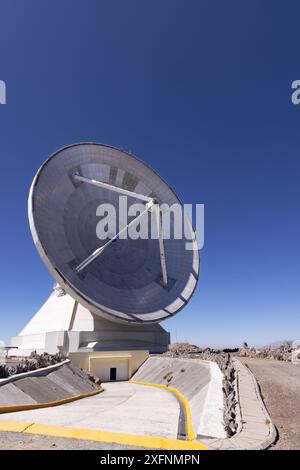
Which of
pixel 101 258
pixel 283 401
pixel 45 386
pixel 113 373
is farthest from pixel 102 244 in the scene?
pixel 283 401

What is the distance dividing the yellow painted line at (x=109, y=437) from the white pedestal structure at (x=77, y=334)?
26.1 metres

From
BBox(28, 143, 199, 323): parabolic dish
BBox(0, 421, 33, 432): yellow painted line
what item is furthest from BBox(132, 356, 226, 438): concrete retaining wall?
BBox(0, 421, 33, 432): yellow painted line

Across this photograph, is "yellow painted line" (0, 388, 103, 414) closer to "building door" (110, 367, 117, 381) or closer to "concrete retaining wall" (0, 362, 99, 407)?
"concrete retaining wall" (0, 362, 99, 407)

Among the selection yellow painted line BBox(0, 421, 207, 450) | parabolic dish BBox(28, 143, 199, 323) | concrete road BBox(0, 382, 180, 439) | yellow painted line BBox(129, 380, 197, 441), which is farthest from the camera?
parabolic dish BBox(28, 143, 199, 323)

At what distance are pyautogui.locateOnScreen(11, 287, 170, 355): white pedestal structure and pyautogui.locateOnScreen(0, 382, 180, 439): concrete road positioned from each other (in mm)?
15975

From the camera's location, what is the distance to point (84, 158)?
1678 inches

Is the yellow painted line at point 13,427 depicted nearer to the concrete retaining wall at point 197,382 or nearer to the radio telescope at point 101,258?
the concrete retaining wall at point 197,382

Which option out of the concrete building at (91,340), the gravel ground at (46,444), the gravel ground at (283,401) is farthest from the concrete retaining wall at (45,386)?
the gravel ground at (283,401)

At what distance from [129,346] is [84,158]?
23.5m

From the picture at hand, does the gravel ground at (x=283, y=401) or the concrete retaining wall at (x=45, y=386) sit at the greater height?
the gravel ground at (x=283, y=401)

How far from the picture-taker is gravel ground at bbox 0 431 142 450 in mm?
9656

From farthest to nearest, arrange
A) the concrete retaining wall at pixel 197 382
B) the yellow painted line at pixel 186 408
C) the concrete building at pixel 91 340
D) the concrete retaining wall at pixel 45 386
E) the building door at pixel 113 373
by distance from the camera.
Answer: the building door at pixel 113 373, the concrete building at pixel 91 340, the concrete retaining wall at pixel 45 386, the yellow painted line at pixel 186 408, the concrete retaining wall at pixel 197 382

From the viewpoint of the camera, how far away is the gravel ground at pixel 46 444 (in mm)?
9656
